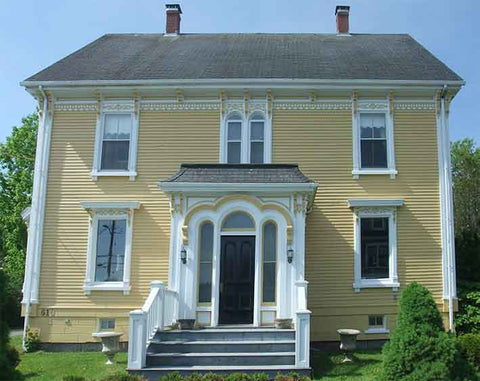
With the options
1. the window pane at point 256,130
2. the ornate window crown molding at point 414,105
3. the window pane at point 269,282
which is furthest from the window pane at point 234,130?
the ornate window crown molding at point 414,105

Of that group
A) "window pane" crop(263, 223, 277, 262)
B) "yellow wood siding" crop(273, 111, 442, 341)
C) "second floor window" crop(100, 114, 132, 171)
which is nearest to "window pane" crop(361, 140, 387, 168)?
"yellow wood siding" crop(273, 111, 442, 341)

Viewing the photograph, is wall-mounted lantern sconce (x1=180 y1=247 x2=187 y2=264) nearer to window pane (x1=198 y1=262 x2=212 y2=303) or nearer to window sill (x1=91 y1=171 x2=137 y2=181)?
window pane (x1=198 y1=262 x2=212 y2=303)

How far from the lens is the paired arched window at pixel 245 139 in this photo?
586 inches

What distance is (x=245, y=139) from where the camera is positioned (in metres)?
14.9

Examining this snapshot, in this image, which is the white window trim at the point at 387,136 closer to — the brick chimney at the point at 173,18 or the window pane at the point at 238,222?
the window pane at the point at 238,222

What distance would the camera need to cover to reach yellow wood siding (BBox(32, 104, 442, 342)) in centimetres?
1417

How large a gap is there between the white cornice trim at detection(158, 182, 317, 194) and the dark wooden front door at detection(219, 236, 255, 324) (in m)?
1.29

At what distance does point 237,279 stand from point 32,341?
21.0 feet

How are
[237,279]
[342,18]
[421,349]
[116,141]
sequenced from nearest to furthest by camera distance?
[421,349] → [237,279] → [116,141] → [342,18]

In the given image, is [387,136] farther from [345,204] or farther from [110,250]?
[110,250]

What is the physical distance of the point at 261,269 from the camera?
1248 centimetres

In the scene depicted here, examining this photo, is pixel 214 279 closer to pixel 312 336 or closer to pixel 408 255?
pixel 312 336

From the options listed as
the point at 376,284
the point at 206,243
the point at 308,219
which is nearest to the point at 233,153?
the point at 308,219

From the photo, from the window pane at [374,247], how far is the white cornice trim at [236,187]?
3.10 metres
